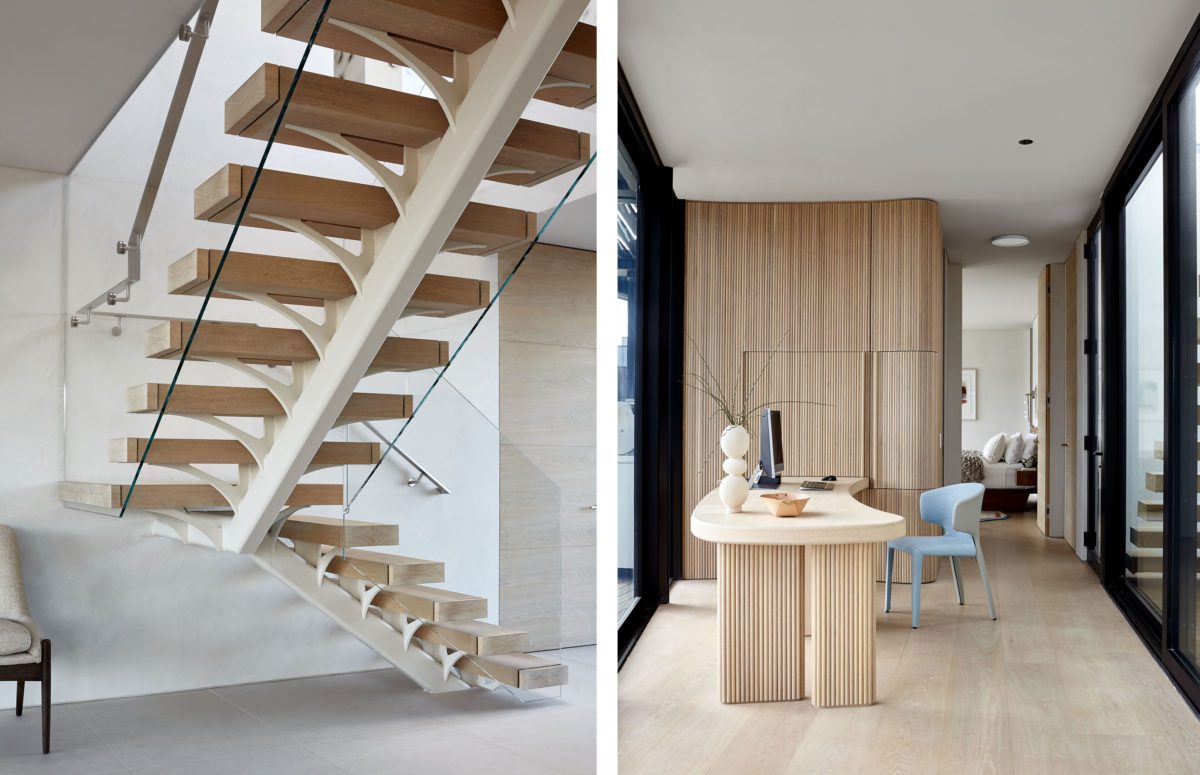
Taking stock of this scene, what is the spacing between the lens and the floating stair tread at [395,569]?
11.6 ft

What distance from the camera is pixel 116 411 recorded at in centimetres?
450

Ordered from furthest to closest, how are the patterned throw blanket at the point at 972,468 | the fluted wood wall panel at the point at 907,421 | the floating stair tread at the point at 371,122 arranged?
the patterned throw blanket at the point at 972,468 → the fluted wood wall panel at the point at 907,421 → the floating stair tread at the point at 371,122

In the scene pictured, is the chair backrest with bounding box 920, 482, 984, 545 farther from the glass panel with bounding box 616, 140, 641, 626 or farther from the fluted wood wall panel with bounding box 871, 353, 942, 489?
the glass panel with bounding box 616, 140, 641, 626

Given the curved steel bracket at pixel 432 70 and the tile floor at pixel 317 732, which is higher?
the curved steel bracket at pixel 432 70

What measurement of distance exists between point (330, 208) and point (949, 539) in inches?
130

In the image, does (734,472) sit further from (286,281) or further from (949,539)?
(286,281)

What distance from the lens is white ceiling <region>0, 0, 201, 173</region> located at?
322 cm

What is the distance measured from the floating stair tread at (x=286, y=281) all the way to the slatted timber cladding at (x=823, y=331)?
2.14 meters

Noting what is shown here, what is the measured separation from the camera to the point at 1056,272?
8188mm

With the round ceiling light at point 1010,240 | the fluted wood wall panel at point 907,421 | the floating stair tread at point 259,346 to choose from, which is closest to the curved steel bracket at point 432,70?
the floating stair tread at point 259,346

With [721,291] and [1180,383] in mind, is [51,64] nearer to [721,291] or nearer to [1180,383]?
[721,291]

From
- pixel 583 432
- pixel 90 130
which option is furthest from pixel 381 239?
pixel 90 130

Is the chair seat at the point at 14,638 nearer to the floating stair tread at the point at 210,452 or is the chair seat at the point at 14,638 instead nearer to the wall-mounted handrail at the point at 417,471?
the floating stair tread at the point at 210,452

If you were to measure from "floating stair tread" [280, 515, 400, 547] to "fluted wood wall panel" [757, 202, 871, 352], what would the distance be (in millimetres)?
2496
